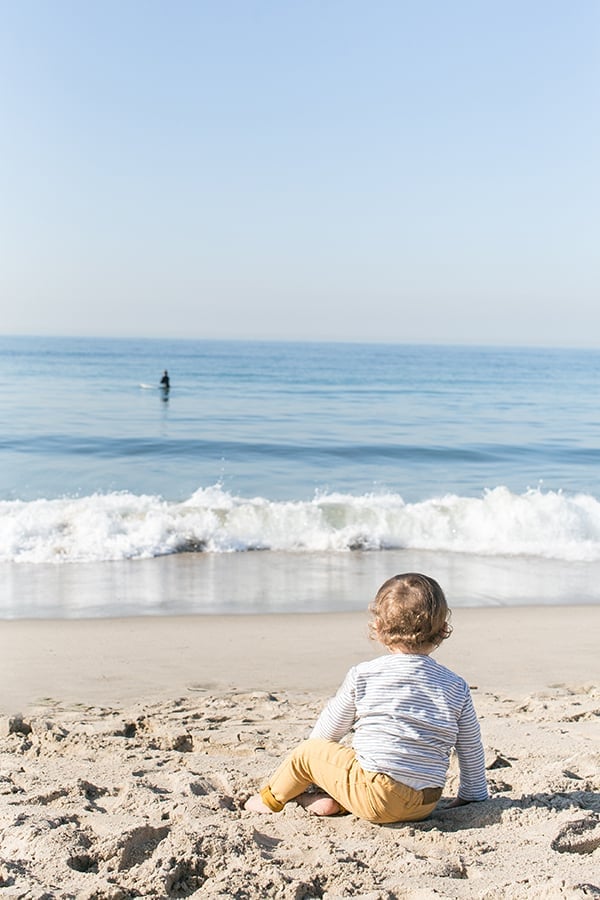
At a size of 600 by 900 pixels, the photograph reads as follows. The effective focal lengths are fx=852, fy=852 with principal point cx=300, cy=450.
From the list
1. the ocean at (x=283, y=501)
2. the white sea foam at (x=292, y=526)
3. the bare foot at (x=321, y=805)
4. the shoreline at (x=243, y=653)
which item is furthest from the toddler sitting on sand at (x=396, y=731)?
the white sea foam at (x=292, y=526)

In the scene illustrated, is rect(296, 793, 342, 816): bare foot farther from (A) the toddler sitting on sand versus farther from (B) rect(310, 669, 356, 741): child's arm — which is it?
(B) rect(310, 669, 356, 741): child's arm

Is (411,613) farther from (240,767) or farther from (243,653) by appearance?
(243,653)

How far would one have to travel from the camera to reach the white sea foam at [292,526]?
10.9 m

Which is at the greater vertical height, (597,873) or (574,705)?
(597,873)

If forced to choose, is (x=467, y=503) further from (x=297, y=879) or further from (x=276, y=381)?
(x=276, y=381)

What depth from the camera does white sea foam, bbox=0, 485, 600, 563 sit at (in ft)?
35.6

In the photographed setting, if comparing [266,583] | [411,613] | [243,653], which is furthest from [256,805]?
[266,583]

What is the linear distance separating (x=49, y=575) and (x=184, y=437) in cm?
1216

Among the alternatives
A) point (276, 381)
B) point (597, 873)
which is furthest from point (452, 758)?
point (276, 381)

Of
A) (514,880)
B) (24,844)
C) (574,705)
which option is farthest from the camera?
(574,705)

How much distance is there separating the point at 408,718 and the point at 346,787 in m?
0.37

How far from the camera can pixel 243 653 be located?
666 centimetres

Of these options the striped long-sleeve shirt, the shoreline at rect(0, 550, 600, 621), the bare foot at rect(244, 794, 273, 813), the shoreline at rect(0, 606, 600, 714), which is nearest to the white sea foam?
the shoreline at rect(0, 550, 600, 621)

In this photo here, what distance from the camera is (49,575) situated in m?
9.43
